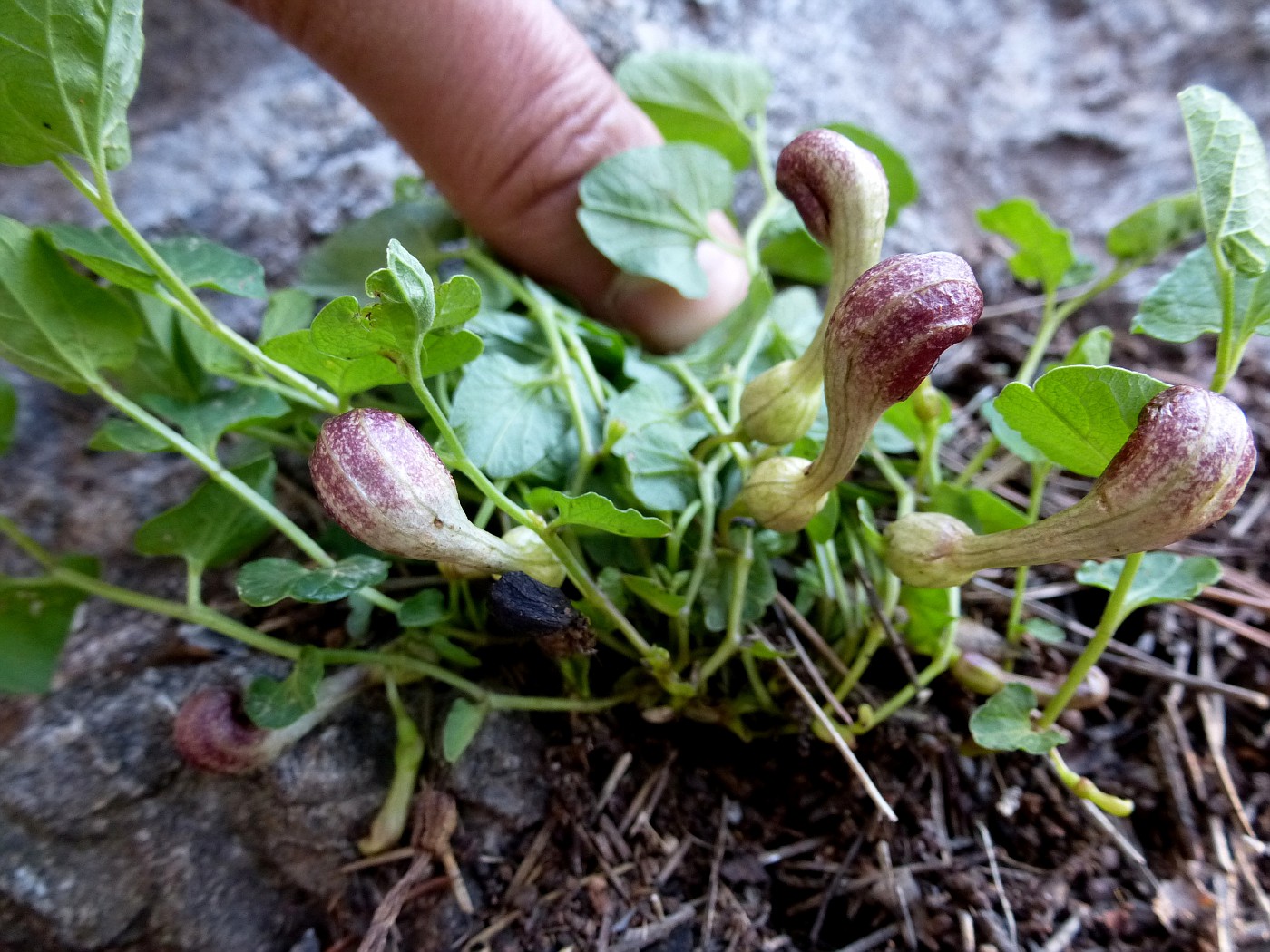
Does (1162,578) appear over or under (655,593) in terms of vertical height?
over

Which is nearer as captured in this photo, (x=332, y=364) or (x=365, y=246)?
(x=332, y=364)

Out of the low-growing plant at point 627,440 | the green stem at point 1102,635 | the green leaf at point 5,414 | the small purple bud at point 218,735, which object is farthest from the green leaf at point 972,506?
the green leaf at point 5,414

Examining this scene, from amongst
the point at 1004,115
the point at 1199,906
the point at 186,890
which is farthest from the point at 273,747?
the point at 1004,115

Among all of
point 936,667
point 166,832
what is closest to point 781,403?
point 936,667

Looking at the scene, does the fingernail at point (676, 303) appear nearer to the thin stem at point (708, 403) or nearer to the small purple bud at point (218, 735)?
the thin stem at point (708, 403)

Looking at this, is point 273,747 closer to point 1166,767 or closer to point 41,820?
point 41,820

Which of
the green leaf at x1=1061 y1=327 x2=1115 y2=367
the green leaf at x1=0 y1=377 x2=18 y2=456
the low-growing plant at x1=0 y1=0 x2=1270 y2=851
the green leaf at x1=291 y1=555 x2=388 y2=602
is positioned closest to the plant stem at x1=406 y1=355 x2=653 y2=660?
the low-growing plant at x1=0 y1=0 x2=1270 y2=851

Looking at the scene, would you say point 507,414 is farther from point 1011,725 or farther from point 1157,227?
point 1157,227
